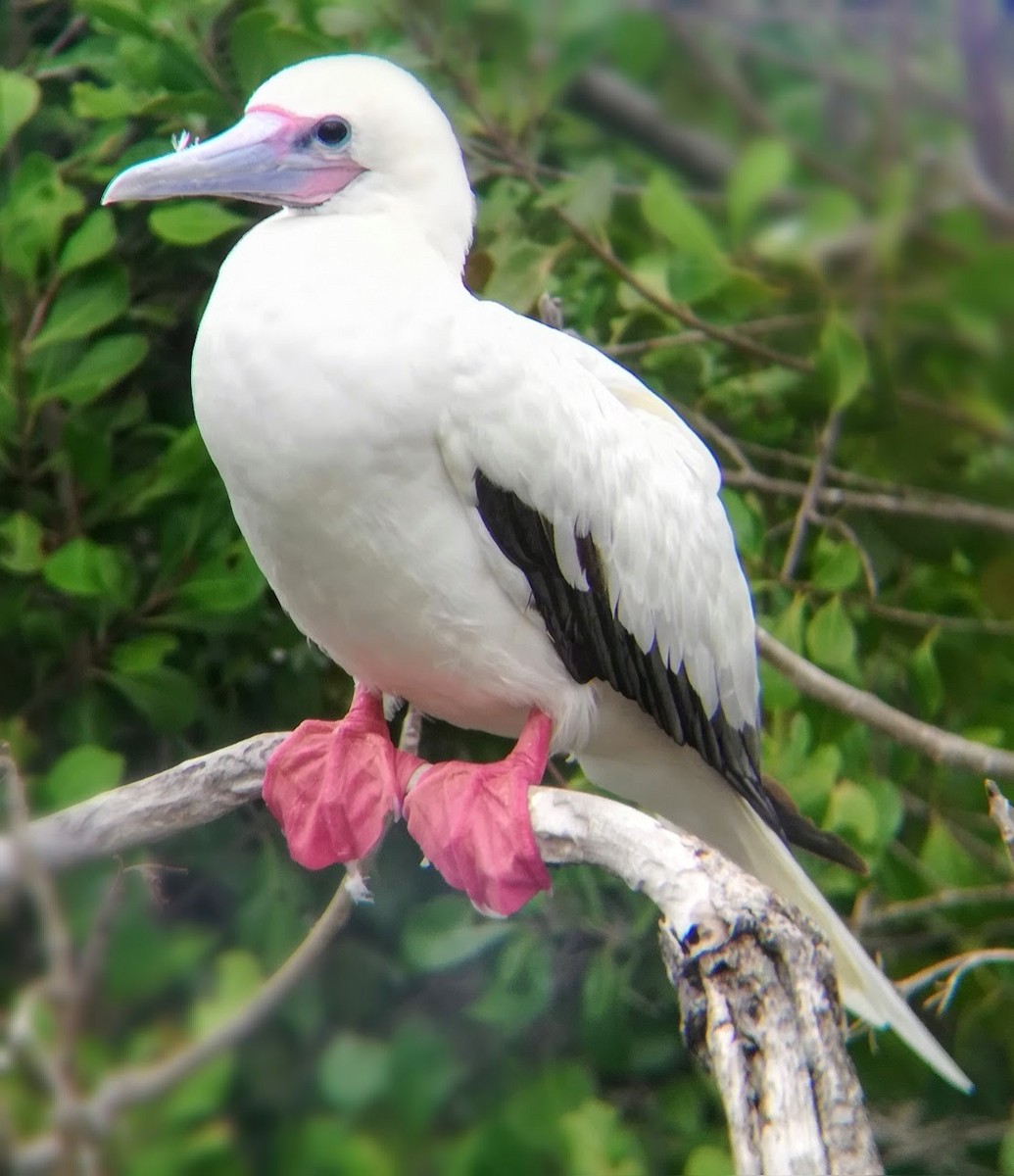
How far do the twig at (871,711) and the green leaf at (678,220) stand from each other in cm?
49

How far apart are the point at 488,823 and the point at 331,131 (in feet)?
2.15

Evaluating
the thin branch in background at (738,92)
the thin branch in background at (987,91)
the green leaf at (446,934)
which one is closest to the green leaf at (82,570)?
the green leaf at (446,934)

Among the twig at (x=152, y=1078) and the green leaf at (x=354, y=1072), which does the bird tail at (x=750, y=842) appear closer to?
the green leaf at (x=354, y=1072)

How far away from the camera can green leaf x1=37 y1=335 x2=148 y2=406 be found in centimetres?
181

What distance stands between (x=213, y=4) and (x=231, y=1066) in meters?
1.35

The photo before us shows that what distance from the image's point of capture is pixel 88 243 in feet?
5.98

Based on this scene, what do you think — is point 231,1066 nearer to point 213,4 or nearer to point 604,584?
point 604,584

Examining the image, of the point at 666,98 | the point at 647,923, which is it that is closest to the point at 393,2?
the point at 666,98

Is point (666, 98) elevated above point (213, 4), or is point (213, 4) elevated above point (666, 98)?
point (666, 98)

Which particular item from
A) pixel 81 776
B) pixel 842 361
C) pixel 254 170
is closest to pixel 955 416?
pixel 842 361

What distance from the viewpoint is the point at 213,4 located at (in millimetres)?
1876

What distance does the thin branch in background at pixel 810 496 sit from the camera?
190 centimetres

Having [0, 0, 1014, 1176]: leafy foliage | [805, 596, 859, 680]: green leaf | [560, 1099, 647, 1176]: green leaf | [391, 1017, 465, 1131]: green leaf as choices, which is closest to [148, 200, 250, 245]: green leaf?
[0, 0, 1014, 1176]: leafy foliage

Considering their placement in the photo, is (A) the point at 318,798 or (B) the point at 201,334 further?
(A) the point at 318,798
